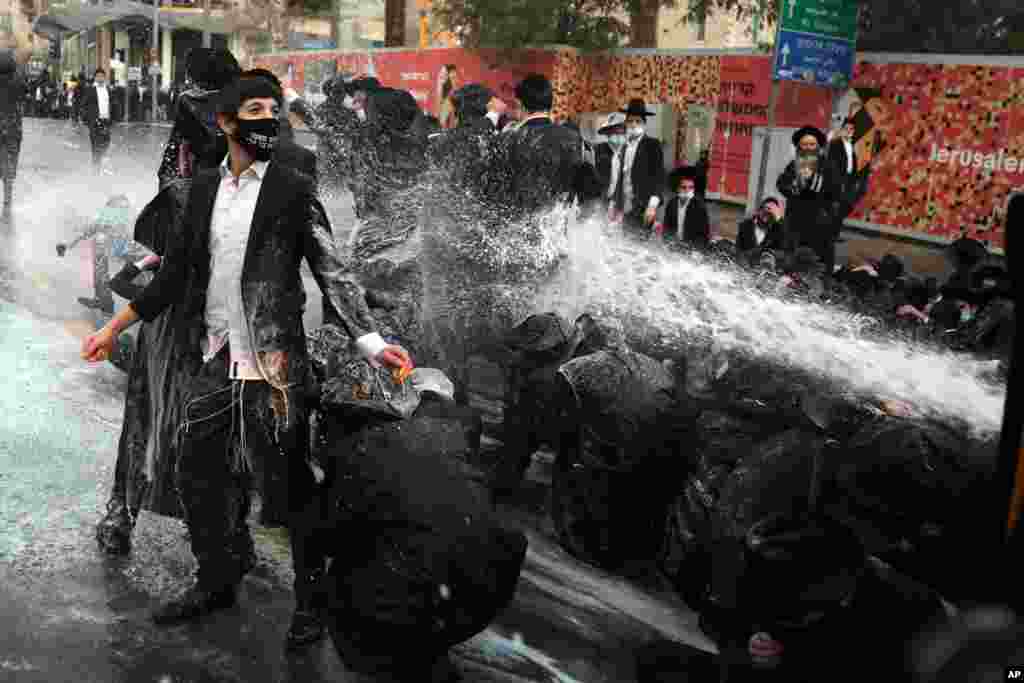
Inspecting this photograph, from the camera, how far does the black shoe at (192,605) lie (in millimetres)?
3676

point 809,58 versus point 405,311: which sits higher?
point 809,58

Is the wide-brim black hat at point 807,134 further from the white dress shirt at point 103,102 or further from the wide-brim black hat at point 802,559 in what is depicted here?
the white dress shirt at point 103,102

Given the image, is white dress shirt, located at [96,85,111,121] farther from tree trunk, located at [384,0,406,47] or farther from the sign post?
the sign post

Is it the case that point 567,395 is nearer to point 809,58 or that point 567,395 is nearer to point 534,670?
point 534,670

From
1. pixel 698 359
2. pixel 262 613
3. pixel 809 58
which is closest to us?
pixel 262 613

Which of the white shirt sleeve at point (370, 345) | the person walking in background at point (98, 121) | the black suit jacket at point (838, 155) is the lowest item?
the person walking in background at point (98, 121)

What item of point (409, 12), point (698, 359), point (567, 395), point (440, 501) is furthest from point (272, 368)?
point (409, 12)

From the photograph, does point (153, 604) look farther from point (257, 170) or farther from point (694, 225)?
point (694, 225)

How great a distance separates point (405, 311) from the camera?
18.3 feet

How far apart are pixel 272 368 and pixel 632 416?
1.16 metres

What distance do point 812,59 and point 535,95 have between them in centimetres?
544

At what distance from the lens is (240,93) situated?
11.8 feet

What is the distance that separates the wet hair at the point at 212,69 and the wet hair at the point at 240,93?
4.73ft

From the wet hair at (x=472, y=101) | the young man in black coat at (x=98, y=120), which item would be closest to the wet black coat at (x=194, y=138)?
the wet hair at (x=472, y=101)
